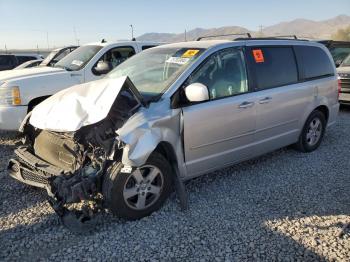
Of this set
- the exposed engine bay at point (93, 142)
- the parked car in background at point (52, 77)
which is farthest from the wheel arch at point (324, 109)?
the parked car in background at point (52, 77)

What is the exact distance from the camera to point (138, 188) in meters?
3.75

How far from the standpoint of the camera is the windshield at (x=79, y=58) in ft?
24.7

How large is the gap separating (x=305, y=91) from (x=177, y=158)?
260cm

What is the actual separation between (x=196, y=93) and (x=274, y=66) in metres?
1.81

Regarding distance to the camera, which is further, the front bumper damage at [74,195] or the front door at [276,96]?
the front door at [276,96]

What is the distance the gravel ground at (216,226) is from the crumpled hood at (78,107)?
3.10 ft

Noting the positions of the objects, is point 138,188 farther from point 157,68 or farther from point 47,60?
point 47,60

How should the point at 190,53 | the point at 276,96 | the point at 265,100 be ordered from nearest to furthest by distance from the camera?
the point at 190,53 → the point at 265,100 → the point at 276,96

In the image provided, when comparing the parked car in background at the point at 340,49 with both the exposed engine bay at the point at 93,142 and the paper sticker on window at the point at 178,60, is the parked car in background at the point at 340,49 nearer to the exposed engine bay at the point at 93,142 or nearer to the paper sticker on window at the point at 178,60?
the paper sticker on window at the point at 178,60

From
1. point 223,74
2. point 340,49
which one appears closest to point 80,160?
point 223,74

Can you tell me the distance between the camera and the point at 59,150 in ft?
13.1

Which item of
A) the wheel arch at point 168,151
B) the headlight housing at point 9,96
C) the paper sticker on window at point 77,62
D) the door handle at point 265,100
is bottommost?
the wheel arch at point 168,151

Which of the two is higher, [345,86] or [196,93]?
[196,93]

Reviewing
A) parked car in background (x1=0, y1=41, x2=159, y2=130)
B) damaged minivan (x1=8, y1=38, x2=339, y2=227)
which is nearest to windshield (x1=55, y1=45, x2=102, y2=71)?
parked car in background (x1=0, y1=41, x2=159, y2=130)
